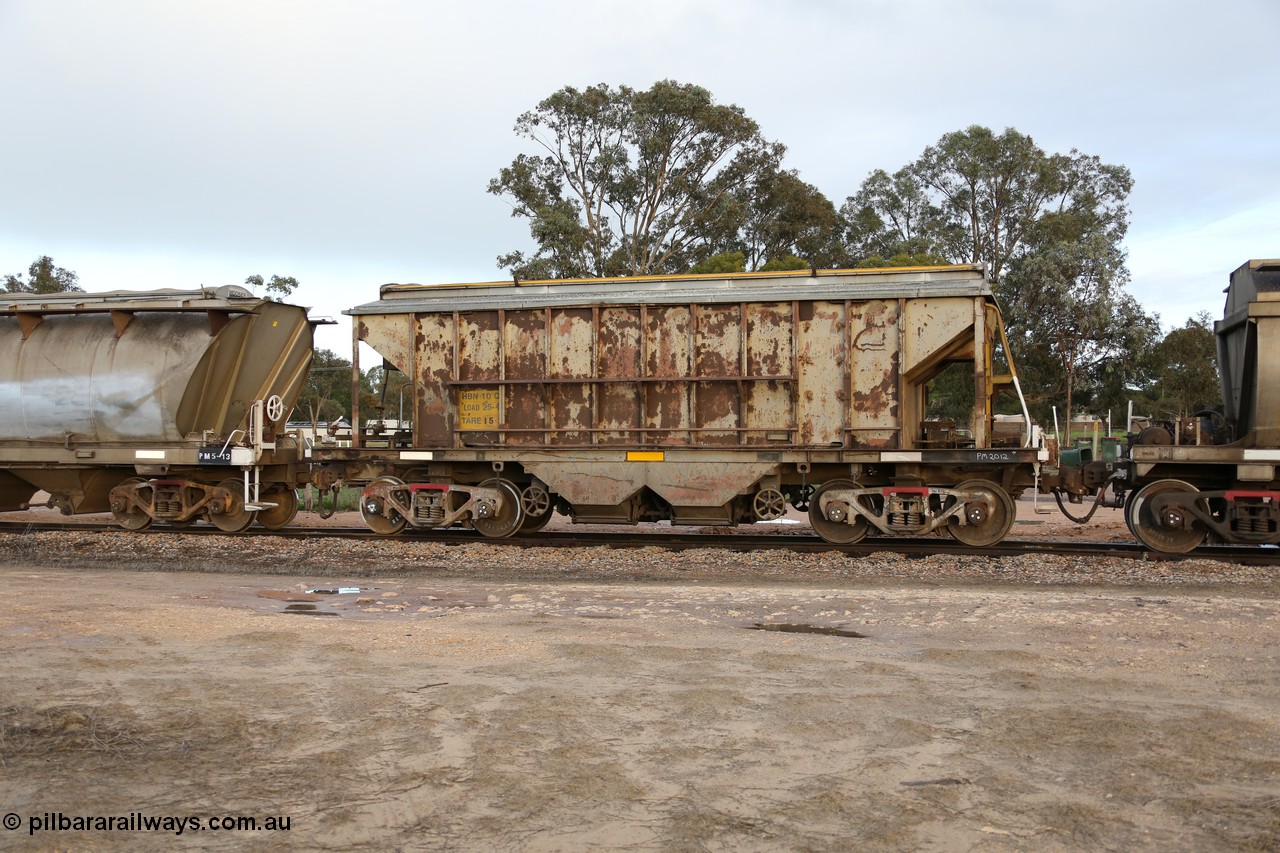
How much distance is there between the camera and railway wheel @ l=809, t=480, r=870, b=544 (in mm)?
12211

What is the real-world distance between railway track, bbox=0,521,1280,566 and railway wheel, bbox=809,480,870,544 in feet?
0.47

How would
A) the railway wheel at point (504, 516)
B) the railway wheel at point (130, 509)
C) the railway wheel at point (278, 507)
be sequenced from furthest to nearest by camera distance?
the railway wheel at point (278, 507) → the railway wheel at point (130, 509) → the railway wheel at point (504, 516)

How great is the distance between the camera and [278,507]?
14734 mm

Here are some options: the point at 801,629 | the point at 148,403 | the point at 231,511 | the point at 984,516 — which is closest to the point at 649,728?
the point at 801,629

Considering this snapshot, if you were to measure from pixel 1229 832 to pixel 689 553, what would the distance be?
8.62m

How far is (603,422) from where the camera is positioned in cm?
1288

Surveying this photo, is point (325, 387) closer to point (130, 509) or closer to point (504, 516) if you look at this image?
point (130, 509)

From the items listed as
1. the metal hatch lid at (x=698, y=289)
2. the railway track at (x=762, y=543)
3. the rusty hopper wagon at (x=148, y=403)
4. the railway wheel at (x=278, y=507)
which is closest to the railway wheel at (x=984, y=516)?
the railway track at (x=762, y=543)

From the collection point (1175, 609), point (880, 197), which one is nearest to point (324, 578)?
point (1175, 609)

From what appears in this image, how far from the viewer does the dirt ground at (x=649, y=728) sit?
382 cm

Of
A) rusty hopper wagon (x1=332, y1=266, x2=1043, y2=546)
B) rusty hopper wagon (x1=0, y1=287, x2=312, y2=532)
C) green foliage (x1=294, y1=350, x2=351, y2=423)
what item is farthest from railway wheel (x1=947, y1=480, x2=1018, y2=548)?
green foliage (x1=294, y1=350, x2=351, y2=423)

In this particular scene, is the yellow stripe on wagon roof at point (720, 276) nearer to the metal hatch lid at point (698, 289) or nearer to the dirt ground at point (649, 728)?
the metal hatch lid at point (698, 289)

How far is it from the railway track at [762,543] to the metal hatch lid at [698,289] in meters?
3.25

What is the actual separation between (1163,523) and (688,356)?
628cm
